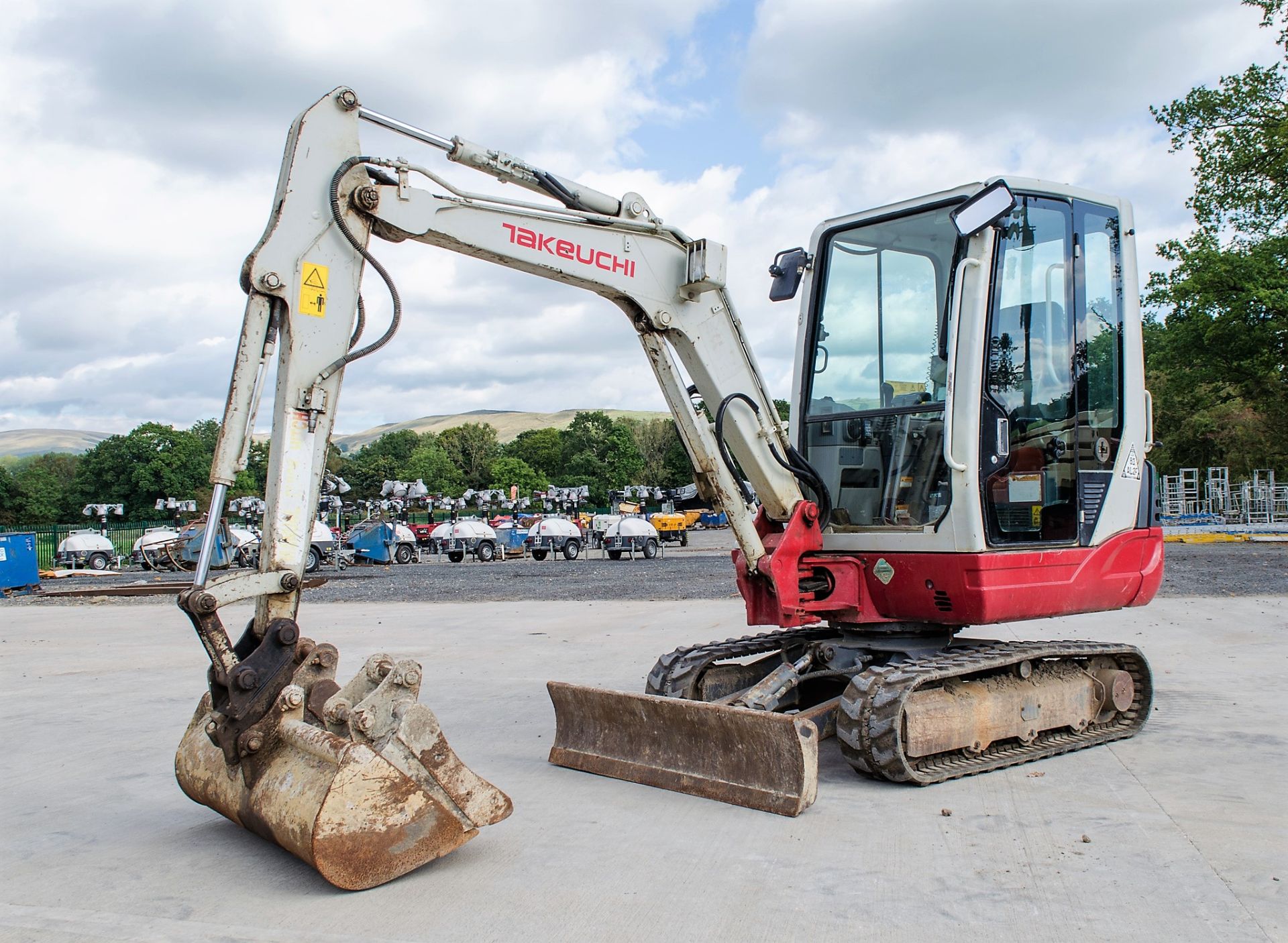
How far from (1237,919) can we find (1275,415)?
40588mm

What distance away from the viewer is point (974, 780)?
18.1ft

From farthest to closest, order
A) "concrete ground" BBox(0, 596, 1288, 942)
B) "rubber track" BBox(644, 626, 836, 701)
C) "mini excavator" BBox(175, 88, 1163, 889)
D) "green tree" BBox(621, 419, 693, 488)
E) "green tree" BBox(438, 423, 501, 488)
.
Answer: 1. "green tree" BBox(438, 423, 501, 488)
2. "green tree" BBox(621, 419, 693, 488)
3. "rubber track" BBox(644, 626, 836, 701)
4. "mini excavator" BBox(175, 88, 1163, 889)
5. "concrete ground" BBox(0, 596, 1288, 942)

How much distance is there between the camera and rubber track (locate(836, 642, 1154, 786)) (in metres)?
5.23

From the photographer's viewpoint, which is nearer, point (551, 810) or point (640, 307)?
point (551, 810)

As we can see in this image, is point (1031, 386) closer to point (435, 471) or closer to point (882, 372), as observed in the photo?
point (882, 372)

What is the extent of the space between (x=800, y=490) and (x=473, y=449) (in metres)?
107

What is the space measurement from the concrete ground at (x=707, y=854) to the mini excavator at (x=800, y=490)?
0.21m

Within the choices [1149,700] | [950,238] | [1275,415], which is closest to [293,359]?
[950,238]

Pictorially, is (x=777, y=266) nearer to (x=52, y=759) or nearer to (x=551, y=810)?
(x=551, y=810)

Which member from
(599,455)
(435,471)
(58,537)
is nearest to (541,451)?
(435,471)

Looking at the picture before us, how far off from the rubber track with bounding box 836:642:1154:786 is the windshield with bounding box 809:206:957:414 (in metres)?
1.54

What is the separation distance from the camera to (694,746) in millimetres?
5383

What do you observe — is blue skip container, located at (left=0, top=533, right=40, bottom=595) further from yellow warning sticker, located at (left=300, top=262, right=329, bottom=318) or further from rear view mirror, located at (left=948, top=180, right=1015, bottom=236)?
rear view mirror, located at (left=948, top=180, right=1015, bottom=236)

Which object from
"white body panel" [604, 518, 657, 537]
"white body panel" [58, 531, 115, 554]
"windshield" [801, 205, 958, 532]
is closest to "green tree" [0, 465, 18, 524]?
"white body panel" [58, 531, 115, 554]
